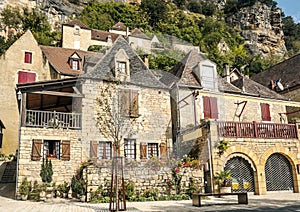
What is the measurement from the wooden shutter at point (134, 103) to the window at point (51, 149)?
3383 millimetres

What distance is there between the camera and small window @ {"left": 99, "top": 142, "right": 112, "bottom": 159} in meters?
14.6

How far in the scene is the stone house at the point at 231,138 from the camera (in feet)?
45.6

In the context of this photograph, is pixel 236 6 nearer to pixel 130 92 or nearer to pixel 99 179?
pixel 130 92

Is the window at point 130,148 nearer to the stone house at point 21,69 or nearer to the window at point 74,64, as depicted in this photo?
the stone house at point 21,69

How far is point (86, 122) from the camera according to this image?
48.3 feet

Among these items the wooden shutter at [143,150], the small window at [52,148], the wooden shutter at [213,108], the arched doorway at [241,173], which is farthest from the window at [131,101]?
the arched doorway at [241,173]

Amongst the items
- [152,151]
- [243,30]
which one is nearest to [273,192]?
[152,151]

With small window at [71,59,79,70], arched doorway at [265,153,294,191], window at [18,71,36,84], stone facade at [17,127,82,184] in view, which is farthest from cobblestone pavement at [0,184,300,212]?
window at [18,71,36,84]

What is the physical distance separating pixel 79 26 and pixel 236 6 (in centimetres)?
5112

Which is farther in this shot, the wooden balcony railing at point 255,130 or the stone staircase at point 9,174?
the stone staircase at point 9,174

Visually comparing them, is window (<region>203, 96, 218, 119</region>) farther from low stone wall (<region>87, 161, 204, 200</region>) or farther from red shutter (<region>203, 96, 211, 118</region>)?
low stone wall (<region>87, 161, 204, 200</region>)

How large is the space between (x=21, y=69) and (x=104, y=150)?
45.1ft

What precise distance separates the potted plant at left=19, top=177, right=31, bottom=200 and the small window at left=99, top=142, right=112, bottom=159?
11.3ft

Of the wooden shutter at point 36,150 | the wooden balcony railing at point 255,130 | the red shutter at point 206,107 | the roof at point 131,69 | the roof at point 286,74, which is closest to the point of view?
the wooden shutter at point 36,150
